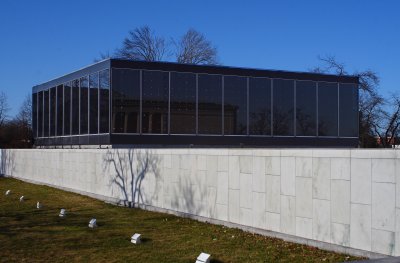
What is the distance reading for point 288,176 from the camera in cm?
1076

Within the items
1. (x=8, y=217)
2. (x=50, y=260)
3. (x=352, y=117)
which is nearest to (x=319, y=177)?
(x=50, y=260)

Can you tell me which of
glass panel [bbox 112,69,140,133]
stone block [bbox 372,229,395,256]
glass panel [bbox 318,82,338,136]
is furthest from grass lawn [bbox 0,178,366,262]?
glass panel [bbox 318,82,338,136]

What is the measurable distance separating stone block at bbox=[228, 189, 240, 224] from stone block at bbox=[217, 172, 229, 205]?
0.24m

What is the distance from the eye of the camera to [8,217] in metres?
15.8

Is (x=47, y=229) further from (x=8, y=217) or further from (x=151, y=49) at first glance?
(x=151, y=49)

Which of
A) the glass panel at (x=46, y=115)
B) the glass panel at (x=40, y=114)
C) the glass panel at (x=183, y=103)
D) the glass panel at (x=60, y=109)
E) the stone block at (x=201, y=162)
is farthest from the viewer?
the glass panel at (x=40, y=114)

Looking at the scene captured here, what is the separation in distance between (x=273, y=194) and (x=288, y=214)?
62 cm

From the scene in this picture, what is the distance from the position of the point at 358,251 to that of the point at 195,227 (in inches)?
189

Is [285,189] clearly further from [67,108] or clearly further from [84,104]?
[67,108]

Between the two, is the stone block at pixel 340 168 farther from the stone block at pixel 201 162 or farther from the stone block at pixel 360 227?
the stone block at pixel 201 162

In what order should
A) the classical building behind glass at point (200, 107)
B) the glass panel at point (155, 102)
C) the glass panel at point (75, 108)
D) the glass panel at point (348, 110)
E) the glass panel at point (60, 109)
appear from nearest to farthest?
1. the classical building behind glass at point (200, 107)
2. the glass panel at point (155, 102)
3. the glass panel at point (75, 108)
4. the glass panel at point (348, 110)
5. the glass panel at point (60, 109)

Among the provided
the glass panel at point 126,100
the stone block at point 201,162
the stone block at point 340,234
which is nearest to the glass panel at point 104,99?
the glass panel at point 126,100

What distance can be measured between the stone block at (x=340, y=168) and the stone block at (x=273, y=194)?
5.27ft

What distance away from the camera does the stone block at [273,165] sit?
11066 mm
